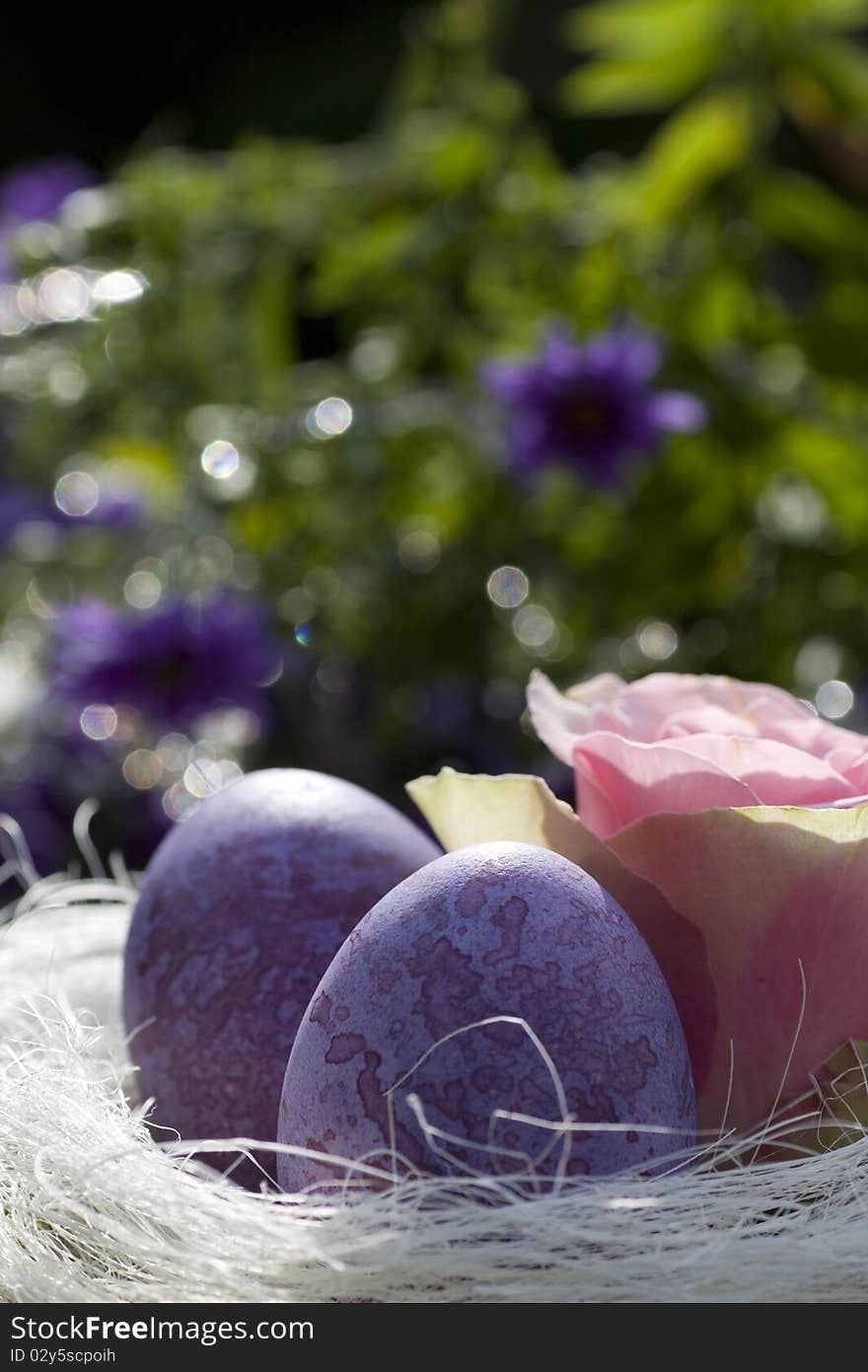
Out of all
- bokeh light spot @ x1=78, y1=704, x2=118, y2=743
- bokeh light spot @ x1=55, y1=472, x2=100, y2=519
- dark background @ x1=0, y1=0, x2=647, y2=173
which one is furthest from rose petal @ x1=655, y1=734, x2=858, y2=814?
dark background @ x1=0, y1=0, x2=647, y2=173

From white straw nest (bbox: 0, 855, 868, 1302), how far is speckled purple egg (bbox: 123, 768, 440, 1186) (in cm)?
4

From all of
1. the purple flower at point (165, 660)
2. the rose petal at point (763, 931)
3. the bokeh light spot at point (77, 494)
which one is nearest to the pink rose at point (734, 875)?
the rose petal at point (763, 931)

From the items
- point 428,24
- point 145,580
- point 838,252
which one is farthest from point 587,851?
point 428,24

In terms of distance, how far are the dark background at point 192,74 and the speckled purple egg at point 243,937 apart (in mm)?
3637

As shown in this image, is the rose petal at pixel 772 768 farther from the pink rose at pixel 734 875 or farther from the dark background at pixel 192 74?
the dark background at pixel 192 74

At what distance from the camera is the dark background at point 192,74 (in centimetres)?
409

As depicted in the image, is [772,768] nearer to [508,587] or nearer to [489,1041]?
[489,1041]

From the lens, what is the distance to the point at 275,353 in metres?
1.58

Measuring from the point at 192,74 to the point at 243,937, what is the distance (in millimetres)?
4466

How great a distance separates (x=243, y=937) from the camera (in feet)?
1.86

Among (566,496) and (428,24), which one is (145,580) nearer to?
(566,496)

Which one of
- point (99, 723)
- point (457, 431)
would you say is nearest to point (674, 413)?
point (457, 431)

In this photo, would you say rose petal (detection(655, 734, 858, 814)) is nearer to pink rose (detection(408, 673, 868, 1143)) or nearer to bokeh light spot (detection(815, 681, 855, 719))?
pink rose (detection(408, 673, 868, 1143))
